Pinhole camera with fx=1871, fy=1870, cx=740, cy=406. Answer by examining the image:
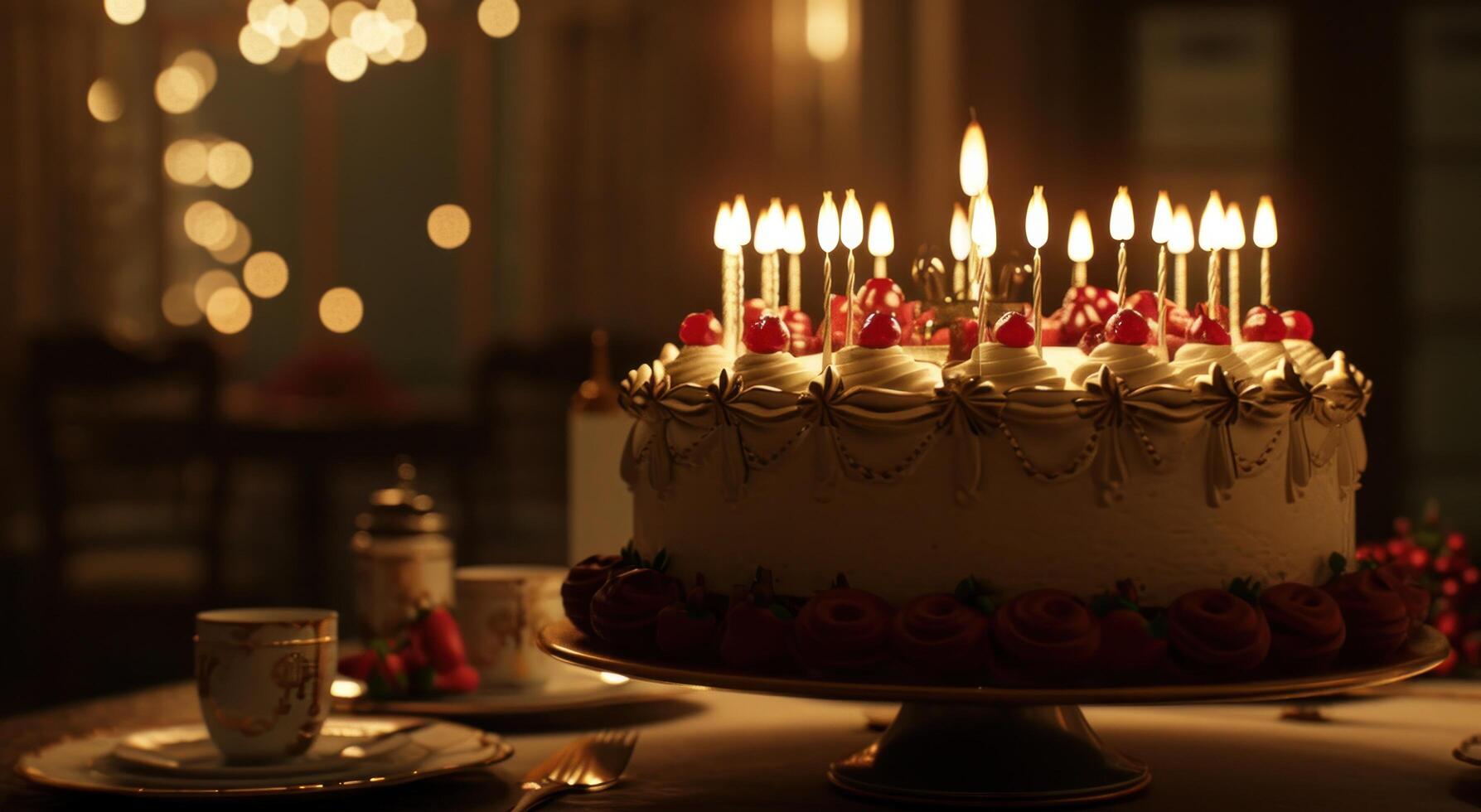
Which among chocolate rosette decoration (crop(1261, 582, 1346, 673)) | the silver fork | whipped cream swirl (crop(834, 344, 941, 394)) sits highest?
whipped cream swirl (crop(834, 344, 941, 394))

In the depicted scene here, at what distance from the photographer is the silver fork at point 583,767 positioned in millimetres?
1694

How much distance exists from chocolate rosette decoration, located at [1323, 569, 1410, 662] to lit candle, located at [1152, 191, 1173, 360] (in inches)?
11.2

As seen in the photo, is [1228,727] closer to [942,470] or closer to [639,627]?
[942,470]

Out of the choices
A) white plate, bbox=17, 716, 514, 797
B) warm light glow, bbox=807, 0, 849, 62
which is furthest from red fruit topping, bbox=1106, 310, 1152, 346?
warm light glow, bbox=807, 0, 849, 62

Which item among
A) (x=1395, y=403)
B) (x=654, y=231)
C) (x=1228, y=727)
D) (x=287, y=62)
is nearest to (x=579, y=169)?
(x=654, y=231)

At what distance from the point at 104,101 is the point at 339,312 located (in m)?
1.59

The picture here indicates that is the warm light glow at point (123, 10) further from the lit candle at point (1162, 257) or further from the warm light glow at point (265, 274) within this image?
the lit candle at point (1162, 257)

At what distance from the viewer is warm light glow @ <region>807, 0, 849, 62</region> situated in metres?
7.34

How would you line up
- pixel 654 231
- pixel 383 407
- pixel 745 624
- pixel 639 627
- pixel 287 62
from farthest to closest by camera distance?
pixel 287 62 → pixel 654 231 → pixel 383 407 → pixel 639 627 → pixel 745 624

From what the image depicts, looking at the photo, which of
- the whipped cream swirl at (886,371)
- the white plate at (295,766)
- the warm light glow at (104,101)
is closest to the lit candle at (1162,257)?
the whipped cream swirl at (886,371)

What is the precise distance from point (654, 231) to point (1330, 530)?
6.88m

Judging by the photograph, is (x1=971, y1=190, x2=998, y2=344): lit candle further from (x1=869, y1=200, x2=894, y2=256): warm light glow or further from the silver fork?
the silver fork

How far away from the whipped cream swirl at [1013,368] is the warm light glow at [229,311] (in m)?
8.45

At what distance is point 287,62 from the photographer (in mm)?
9539
